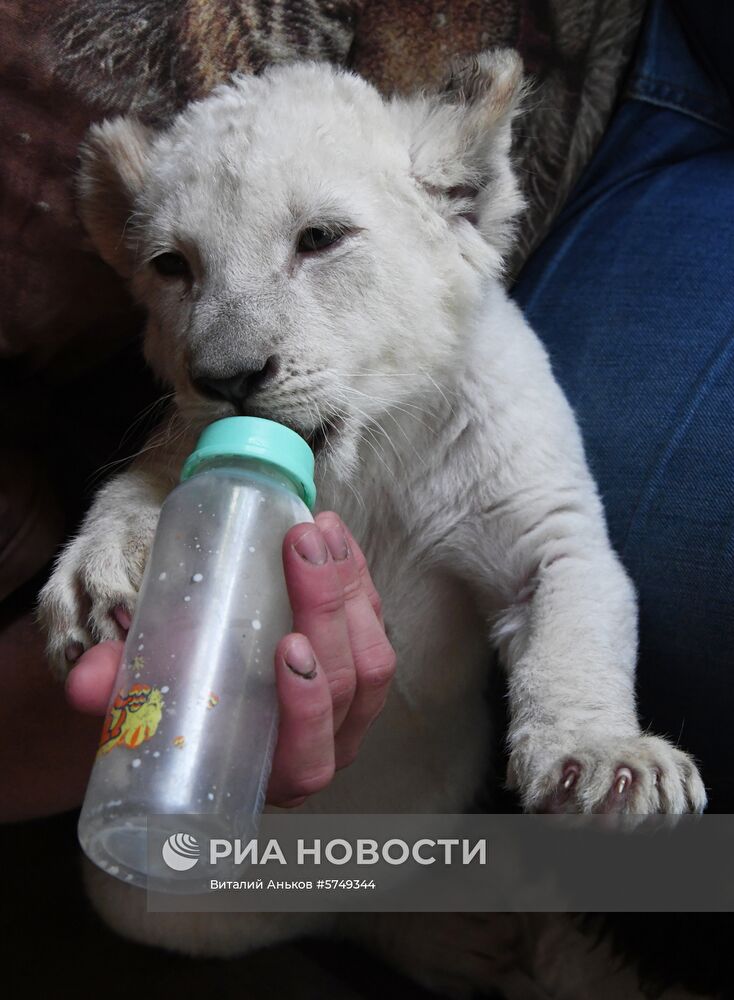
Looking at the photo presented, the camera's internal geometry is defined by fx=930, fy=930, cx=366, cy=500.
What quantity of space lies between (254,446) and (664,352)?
2.73 ft

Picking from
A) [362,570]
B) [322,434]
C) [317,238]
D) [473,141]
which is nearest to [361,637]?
[362,570]

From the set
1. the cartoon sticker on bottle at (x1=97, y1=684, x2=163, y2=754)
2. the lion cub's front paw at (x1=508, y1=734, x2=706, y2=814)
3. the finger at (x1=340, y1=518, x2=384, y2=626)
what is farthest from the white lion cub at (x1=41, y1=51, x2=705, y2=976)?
the cartoon sticker on bottle at (x1=97, y1=684, x2=163, y2=754)

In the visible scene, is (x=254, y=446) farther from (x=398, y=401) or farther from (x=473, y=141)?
(x=473, y=141)

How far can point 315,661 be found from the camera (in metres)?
0.97

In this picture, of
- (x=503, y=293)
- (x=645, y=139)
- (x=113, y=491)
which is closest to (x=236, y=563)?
(x=113, y=491)

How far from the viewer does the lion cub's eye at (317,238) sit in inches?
45.9

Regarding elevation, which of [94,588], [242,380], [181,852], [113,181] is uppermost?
[113,181]

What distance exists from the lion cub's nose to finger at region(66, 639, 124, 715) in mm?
321

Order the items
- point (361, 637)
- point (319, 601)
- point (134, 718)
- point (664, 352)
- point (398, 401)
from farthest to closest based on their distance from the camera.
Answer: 1. point (664, 352)
2. point (398, 401)
3. point (361, 637)
4. point (319, 601)
5. point (134, 718)

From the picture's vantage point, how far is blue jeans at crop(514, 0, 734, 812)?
4.45 ft

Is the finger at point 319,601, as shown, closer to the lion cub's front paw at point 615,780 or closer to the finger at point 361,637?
the finger at point 361,637

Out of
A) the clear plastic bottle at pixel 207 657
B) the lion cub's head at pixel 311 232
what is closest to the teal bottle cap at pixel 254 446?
the clear plastic bottle at pixel 207 657

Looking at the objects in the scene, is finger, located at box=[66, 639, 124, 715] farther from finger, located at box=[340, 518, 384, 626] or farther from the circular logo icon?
finger, located at box=[340, 518, 384, 626]

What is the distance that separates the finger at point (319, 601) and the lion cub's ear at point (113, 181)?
22.9 inches
